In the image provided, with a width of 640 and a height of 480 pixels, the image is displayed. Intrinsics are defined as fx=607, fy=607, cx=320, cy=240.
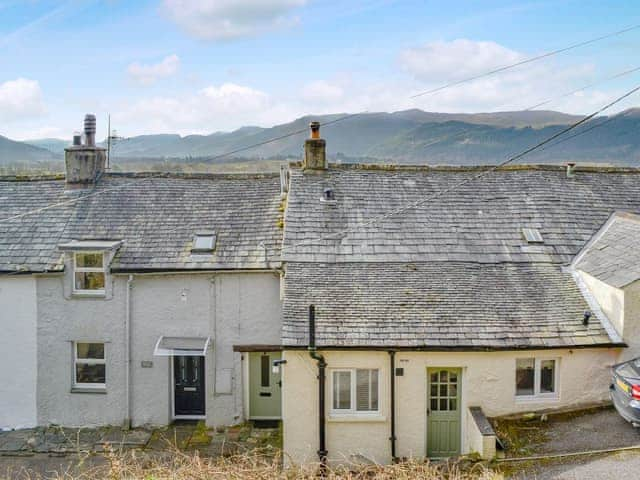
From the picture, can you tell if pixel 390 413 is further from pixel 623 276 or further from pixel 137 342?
pixel 137 342

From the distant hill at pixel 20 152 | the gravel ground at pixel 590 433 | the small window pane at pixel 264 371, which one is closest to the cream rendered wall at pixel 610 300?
the gravel ground at pixel 590 433

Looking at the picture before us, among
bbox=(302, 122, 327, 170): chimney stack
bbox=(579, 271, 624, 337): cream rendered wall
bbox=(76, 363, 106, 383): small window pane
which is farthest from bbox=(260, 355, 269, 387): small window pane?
bbox=(579, 271, 624, 337): cream rendered wall

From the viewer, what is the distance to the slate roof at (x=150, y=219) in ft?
54.8

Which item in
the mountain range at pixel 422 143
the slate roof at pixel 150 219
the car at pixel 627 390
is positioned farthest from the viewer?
the mountain range at pixel 422 143

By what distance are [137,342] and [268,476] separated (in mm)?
9155

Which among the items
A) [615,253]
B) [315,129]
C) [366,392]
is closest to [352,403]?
[366,392]

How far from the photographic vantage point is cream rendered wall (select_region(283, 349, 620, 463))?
1302 cm

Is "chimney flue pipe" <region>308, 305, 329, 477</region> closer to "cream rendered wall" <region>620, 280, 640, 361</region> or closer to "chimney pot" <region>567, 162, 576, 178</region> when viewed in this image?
"cream rendered wall" <region>620, 280, 640, 361</region>

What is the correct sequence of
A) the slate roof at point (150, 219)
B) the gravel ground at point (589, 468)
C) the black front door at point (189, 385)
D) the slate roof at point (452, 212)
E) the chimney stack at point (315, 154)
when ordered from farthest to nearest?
the chimney stack at point (315, 154) → the black front door at point (189, 385) → the slate roof at point (150, 219) → the slate roof at point (452, 212) → the gravel ground at point (589, 468)

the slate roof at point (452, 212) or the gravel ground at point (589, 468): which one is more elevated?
the slate roof at point (452, 212)

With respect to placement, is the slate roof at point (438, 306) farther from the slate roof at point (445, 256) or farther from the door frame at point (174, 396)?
the door frame at point (174, 396)

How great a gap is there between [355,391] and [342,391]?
0.94 ft

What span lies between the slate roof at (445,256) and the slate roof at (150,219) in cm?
136

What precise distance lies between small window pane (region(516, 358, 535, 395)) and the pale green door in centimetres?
647
